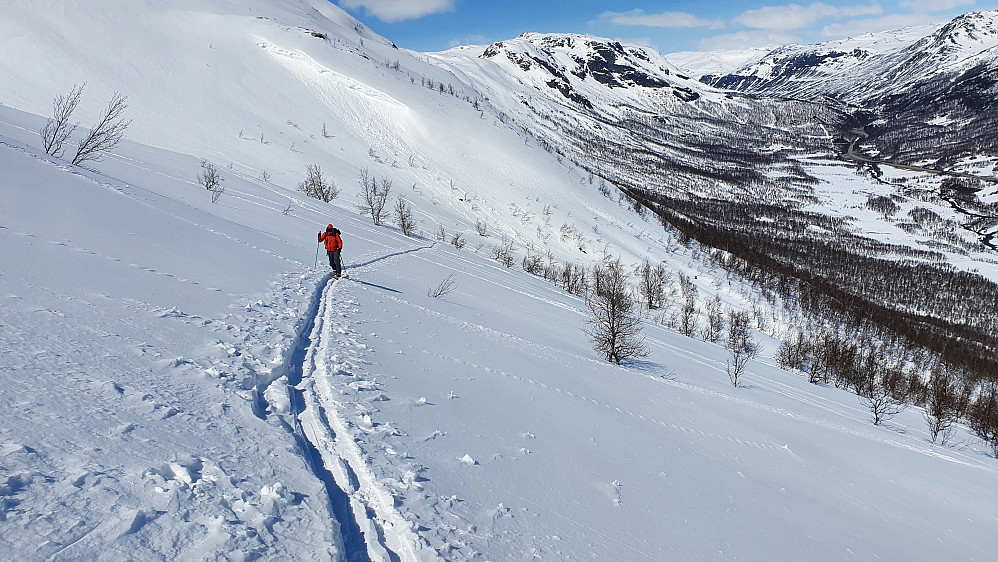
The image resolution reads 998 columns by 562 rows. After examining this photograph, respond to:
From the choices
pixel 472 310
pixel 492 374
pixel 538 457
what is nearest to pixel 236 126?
pixel 472 310

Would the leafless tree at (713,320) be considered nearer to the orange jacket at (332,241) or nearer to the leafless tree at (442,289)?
the leafless tree at (442,289)

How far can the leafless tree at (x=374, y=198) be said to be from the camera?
24.0m

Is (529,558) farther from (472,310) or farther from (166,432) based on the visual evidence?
(472,310)

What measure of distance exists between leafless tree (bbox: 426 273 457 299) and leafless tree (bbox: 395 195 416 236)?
9.81 m

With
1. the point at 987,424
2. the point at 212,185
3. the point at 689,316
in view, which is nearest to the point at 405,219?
the point at 212,185

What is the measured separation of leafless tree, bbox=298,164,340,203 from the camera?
24.5m

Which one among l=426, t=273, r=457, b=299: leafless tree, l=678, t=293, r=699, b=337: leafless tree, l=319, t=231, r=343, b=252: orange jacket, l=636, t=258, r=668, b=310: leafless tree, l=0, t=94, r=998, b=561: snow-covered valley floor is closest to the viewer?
l=0, t=94, r=998, b=561: snow-covered valley floor

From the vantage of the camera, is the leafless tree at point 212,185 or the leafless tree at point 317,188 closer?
the leafless tree at point 212,185

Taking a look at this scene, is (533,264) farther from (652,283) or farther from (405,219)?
(652,283)

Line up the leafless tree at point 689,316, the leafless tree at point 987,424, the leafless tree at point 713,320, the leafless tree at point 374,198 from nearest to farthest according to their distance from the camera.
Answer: the leafless tree at point 987,424, the leafless tree at point 374,198, the leafless tree at point 689,316, the leafless tree at point 713,320

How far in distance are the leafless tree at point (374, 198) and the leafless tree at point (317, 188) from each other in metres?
1.68

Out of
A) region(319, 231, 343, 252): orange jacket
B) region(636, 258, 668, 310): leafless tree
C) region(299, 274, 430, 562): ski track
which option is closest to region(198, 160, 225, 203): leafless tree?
region(319, 231, 343, 252): orange jacket

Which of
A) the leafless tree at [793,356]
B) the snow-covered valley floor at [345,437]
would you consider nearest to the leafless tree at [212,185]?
the snow-covered valley floor at [345,437]

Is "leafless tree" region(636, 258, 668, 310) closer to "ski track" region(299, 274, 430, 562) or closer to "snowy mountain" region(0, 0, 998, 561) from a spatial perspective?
"snowy mountain" region(0, 0, 998, 561)
